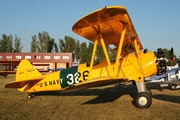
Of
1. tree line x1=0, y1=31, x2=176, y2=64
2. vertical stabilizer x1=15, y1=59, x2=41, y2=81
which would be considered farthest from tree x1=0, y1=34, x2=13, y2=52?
vertical stabilizer x1=15, y1=59, x2=41, y2=81

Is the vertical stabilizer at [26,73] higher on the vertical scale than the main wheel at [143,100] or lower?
higher

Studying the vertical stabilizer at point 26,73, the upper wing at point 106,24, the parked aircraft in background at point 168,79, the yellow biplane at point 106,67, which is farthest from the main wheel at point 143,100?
the parked aircraft in background at point 168,79

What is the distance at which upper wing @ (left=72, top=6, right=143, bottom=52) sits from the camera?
492 cm

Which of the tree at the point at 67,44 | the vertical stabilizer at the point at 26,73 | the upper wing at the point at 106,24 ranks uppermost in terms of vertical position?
the tree at the point at 67,44

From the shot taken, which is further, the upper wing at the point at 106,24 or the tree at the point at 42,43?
the tree at the point at 42,43

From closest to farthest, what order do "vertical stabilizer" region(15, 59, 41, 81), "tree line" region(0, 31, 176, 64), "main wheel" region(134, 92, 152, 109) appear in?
"main wheel" region(134, 92, 152, 109), "vertical stabilizer" region(15, 59, 41, 81), "tree line" region(0, 31, 176, 64)

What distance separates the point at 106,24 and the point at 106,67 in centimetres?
172

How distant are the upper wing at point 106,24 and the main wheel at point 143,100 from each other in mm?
2215

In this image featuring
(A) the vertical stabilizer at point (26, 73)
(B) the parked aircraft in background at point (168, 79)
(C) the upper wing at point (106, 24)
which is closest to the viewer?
(C) the upper wing at point (106, 24)

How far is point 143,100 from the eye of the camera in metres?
5.95

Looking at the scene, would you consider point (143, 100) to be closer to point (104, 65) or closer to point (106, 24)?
point (104, 65)

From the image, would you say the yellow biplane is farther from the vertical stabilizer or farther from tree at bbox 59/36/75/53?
tree at bbox 59/36/75/53

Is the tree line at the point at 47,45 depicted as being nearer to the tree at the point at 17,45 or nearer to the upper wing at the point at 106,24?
the tree at the point at 17,45

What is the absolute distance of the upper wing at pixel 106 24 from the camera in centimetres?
492
